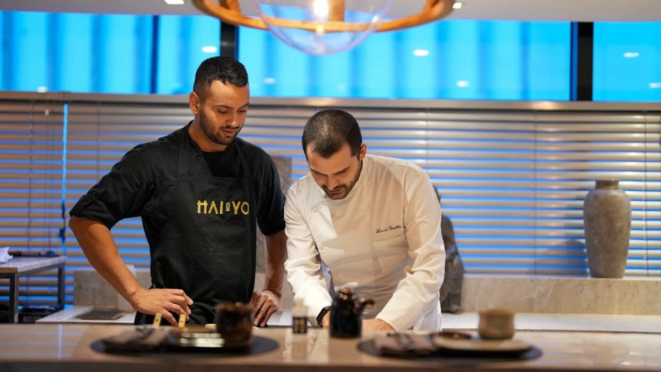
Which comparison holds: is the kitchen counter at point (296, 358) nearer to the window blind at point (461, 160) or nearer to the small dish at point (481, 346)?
the small dish at point (481, 346)

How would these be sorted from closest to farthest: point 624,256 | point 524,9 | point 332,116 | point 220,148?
point 332,116 < point 220,148 < point 524,9 < point 624,256

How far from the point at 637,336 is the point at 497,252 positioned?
328 cm

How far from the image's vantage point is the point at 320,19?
173 centimetres

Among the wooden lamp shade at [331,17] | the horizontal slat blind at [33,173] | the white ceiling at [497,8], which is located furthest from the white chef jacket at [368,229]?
the horizontal slat blind at [33,173]

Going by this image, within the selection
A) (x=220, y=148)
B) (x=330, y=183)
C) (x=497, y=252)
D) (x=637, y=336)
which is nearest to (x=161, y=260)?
(x=220, y=148)

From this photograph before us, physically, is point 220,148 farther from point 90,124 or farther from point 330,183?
point 90,124

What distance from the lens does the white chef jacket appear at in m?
2.84

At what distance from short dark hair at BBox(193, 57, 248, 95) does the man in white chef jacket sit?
1.36 ft

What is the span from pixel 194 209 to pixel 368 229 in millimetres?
708

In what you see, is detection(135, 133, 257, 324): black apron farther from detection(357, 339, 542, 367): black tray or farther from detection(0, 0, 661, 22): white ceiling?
detection(0, 0, 661, 22): white ceiling

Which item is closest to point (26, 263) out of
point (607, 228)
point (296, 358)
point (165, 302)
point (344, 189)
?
point (165, 302)

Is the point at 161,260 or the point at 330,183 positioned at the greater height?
the point at 330,183

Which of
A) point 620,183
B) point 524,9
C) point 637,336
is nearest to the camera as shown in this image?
point 637,336

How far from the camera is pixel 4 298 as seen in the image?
17.5 feet
